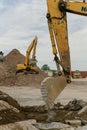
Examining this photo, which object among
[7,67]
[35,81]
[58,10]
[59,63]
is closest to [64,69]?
[59,63]

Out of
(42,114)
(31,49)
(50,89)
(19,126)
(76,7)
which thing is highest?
(76,7)

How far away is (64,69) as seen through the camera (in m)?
10.1

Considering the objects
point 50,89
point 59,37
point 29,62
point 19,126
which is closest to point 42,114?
point 59,37

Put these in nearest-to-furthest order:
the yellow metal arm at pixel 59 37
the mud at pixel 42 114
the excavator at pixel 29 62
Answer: the mud at pixel 42 114
the yellow metal arm at pixel 59 37
the excavator at pixel 29 62

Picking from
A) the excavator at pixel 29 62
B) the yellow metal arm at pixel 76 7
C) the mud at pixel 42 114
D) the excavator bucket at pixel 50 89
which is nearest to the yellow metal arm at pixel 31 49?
the excavator at pixel 29 62

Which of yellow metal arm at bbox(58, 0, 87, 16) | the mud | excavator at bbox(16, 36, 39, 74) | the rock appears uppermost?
yellow metal arm at bbox(58, 0, 87, 16)

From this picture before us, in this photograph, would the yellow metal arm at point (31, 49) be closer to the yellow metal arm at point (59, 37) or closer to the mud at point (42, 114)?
the mud at point (42, 114)

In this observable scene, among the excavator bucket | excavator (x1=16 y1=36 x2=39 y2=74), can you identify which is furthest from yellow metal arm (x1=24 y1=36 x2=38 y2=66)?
the excavator bucket

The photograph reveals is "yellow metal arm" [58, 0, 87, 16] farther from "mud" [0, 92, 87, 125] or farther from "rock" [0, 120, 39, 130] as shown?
"rock" [0, 120, 39, 130]

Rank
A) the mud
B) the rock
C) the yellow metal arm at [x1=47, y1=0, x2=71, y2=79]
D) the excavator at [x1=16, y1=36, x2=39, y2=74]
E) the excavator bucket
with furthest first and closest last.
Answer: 1. the excavator at [x1=16, y1=36, x2=39, y2=74]
2. the yellow metal arm at [x1=47, y1=0, x2=71, y2=79]
3. the mud
4. the excavator bucket
5. the rock

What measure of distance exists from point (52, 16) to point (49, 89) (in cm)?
311

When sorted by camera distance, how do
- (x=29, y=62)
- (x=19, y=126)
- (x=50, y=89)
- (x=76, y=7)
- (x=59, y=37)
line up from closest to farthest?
(x=19, y=126), (x=50, y=89), (x=59, y=37), (x=76, y=7), (x=29, y=62)

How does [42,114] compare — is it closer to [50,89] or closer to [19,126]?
[50,89]

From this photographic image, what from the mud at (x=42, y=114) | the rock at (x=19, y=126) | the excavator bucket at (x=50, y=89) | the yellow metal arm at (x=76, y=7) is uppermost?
the yellow metal arm at (x=76, y=7)
